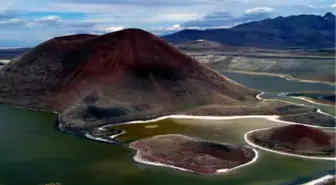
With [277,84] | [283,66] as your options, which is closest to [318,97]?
[277,84]

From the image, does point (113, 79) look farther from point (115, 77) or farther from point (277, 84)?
point (277, 84)

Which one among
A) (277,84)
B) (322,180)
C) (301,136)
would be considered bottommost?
(322,180)

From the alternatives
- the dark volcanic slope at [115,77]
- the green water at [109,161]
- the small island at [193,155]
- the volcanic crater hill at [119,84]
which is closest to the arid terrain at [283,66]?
the volcanic crater hill at [119,84]

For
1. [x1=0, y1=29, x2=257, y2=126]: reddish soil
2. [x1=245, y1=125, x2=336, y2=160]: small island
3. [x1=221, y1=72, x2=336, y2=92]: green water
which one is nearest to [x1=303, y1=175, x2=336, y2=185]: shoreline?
[x1=245, y1=125, x2=336, y2=160]: small island

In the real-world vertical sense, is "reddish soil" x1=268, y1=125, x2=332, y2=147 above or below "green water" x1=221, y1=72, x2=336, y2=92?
above

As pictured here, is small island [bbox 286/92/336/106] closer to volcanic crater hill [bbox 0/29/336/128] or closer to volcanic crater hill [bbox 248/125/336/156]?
volcanic crater hill [bbox 0/29/336/128]

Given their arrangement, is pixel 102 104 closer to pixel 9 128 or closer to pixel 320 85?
pixel 9 128

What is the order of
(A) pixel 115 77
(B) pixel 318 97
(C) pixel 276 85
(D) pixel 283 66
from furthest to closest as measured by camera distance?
(D) pixel 283 66 → (C) pixel 276 85 → (B) pixel 318 97 → (A) pixel 115 77

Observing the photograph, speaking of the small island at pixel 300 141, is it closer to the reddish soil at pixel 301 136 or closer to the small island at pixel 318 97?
the reddish soil at pixel 301 136
